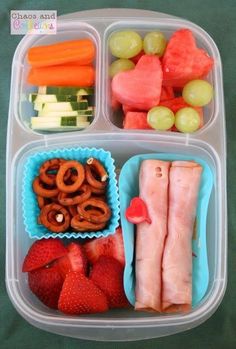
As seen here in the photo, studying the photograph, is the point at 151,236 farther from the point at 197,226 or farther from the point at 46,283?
the point at 46,283

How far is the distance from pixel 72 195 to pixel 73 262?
→ 0.51 feet

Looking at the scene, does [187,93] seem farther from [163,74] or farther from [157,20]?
[157,20]

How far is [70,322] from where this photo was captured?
1001 mm

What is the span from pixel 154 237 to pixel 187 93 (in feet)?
1.18

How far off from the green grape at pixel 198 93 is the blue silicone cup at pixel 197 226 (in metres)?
0.14

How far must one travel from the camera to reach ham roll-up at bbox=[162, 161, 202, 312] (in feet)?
3.36

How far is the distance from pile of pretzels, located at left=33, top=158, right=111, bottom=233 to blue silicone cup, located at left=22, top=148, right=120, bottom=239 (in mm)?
14

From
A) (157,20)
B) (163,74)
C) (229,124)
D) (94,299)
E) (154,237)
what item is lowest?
(94,299)

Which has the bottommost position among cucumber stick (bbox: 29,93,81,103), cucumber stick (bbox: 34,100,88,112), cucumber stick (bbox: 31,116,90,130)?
cucumber stick (bbox: 31,116,90,130)

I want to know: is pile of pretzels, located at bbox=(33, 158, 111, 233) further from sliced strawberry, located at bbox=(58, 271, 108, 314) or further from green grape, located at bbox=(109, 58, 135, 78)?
green grape, located at bbox=(109, 58, 135, 78)

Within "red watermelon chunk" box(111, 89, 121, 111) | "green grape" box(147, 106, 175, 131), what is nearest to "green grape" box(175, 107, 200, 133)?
"green grape" box(147, 106, 175, 131)

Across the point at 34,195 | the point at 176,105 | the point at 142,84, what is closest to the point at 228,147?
the point at 176,105

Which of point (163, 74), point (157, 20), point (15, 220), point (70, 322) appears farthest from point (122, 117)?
point (70, 322)

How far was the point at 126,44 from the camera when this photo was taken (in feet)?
3.73
